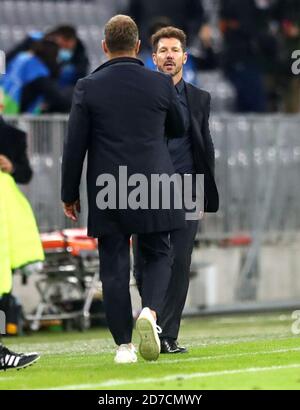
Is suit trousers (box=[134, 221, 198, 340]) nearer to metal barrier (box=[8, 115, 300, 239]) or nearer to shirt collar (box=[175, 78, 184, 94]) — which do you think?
shirt collar (box=[175, 78, 184, 94])

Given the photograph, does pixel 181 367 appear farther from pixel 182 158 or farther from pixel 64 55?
pixel 64 55

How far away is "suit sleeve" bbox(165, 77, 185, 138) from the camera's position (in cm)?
1045

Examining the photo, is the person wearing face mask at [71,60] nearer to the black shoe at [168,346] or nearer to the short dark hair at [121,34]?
the black shoe at [168,346]

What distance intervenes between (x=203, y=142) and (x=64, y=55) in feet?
26.9

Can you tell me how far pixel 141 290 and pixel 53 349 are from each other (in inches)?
92.8

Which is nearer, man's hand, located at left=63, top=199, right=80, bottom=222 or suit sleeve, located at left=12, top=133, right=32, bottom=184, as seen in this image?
man's hand, located at left=63, top=199, right=80, bottom=222

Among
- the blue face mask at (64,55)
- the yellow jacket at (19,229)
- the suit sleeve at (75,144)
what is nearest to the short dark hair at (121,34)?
Result: the suit sleeve at (75,144)

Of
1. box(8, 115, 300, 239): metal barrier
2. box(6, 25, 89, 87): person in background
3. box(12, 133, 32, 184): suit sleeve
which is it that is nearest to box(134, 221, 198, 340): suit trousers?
box(12, 133, 32, 184): suit sleeve

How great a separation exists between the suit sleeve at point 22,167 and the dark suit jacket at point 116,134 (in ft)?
14.2

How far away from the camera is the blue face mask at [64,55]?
19184 mm

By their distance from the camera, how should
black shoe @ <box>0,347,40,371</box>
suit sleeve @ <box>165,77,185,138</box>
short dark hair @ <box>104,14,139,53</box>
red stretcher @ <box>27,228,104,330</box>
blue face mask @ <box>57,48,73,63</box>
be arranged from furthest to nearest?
1. blue face mask @ <box>57,48,73,63</box>
2. red stretcher @ <box>27,228,104,330</box>
3. suit sleeve @ <box>165,77,185,138</box>
4. short dark hair @ <box>104,14,139,53</box>
5. black shoe @ <box>0,347,40,371</box>

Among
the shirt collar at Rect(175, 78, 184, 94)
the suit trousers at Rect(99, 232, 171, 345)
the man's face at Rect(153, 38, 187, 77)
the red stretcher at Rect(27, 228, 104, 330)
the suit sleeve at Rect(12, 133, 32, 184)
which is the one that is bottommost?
the red stretcher at Rect(27, 228, 104, 330)

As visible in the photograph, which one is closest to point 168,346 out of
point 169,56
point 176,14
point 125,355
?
point 125,355

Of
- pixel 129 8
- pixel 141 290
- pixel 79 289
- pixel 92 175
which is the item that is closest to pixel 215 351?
pixel 141 290
